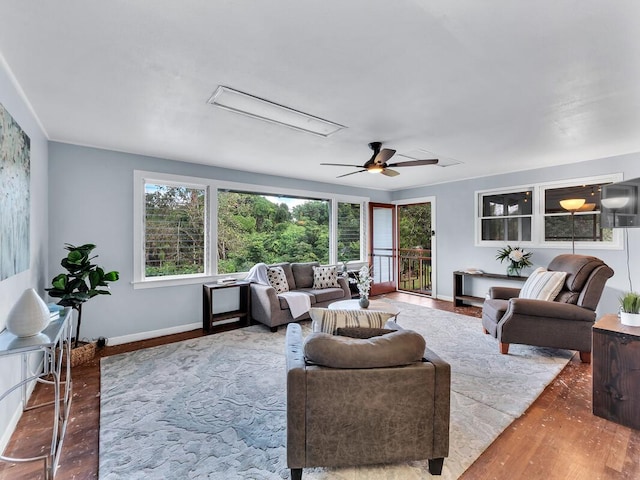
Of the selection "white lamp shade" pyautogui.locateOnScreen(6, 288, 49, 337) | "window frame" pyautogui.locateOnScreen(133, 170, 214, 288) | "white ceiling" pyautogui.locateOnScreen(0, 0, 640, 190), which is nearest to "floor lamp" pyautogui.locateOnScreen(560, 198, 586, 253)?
"white ceiling" pyautogui.locateOnScreen(0, 0, 640, 190)

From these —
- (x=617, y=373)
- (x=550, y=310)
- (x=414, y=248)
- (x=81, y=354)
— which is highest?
(x=414, y=248)

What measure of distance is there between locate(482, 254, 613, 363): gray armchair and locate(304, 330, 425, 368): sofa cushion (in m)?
2.20

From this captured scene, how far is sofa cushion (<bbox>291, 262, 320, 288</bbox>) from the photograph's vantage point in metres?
5.01

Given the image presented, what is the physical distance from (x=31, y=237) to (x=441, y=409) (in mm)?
3429

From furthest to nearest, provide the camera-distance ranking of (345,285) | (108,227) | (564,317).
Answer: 1. (345,285)
2. (108,227)
3. (564,317)

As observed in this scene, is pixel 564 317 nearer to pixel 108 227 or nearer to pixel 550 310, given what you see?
pixel 550 310

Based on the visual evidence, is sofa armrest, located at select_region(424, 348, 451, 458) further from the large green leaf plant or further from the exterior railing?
the exterior railing

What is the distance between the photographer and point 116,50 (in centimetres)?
178

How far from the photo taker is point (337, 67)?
197cm

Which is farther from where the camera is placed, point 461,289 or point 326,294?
point 461,289

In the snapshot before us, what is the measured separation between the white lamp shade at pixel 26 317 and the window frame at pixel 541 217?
239 inches

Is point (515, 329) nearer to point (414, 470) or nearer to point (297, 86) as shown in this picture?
point (414, 470)

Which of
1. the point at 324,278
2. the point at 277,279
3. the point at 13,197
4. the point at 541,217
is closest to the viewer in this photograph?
the point at 13,197

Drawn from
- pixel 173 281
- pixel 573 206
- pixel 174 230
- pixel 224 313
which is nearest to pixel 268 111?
pixel 174 230
